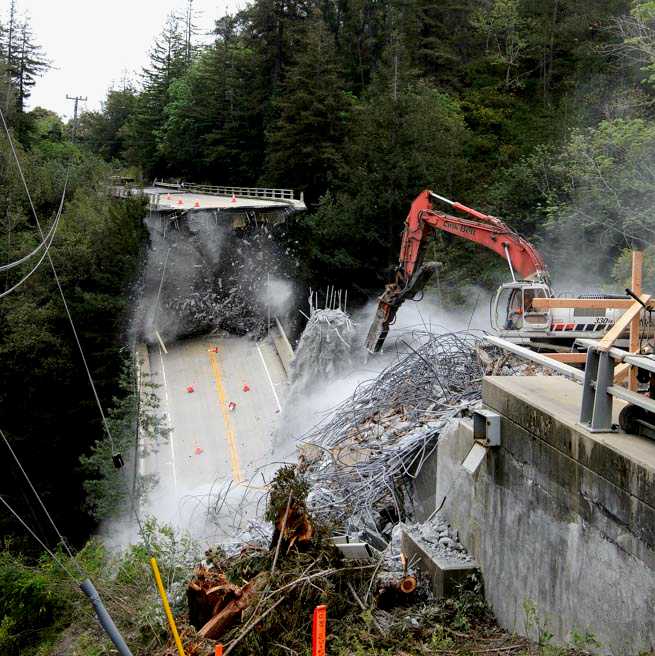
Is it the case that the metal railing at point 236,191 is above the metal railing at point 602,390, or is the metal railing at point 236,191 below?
above

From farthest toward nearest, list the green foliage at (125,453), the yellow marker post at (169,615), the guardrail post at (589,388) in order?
1. the green foliage at (125,453)
2. the yellow marker post at (169,615)
3. the guardrail post at (589,388)

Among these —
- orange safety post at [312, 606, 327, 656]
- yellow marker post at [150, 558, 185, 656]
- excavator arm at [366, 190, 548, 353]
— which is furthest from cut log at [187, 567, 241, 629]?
excavator arm at [366, 190, 548, 353]

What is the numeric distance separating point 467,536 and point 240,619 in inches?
93.4

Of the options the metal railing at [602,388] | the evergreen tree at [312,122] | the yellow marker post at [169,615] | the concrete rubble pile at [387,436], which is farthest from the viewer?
the evergreen tree at [312,122]

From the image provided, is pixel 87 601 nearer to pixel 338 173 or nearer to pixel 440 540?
pixel 440 540

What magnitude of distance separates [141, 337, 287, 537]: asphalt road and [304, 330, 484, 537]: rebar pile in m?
6.93

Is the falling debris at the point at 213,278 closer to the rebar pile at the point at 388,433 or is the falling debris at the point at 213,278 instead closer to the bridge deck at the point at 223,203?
the bridge deck at the point at 223,203

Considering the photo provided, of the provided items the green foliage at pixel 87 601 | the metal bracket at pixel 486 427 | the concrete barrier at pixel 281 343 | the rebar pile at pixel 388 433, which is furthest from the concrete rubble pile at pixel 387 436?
the concrete barrier at pixel 281 343

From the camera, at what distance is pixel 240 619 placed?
22.7 ft

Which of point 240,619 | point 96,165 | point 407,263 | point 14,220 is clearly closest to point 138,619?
point 240,619

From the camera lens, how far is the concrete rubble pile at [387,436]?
32.0 ft

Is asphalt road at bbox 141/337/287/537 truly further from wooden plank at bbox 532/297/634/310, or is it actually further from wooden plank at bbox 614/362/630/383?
wooden plank at bbox 614/362/630/383

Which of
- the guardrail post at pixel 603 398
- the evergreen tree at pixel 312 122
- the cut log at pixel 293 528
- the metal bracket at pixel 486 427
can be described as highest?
the evergreen tree at pixel 312 122

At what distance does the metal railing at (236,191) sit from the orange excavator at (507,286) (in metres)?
19.8
